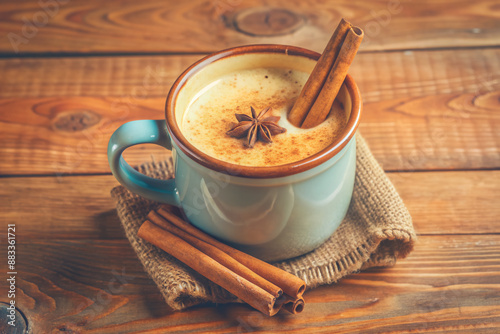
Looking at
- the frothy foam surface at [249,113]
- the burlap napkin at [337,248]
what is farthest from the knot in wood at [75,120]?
the frothy foam surface at [249,113]

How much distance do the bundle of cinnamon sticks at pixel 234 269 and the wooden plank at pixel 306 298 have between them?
0.19ft

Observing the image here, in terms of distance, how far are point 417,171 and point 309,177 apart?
447mm

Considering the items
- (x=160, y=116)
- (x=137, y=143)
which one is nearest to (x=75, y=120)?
(x=160, y=116)

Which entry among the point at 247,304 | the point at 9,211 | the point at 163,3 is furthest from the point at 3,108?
the point at 247,304

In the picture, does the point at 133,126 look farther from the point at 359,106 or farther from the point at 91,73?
the point at 91,73

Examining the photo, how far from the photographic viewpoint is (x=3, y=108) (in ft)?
4.52

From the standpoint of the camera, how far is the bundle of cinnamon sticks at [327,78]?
944 millimetres

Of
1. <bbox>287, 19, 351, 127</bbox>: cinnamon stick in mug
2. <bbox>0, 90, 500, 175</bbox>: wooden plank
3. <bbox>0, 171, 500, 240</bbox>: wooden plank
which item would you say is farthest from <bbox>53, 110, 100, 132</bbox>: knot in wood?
<bbox>287, 19, 351, 127</bbox>: cinnamon stick in mug

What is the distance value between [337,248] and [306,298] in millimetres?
109

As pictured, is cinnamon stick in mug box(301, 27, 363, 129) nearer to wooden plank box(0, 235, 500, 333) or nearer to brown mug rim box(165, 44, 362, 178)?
brown mug rim box(165, 44, 362, 178)

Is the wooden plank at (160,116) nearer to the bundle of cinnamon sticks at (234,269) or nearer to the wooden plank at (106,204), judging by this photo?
the wooden plank at (106,204)

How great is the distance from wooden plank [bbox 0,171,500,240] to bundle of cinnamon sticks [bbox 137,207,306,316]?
170 millimetres

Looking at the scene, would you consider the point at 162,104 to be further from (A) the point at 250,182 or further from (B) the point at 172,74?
(A) the point at 250,182

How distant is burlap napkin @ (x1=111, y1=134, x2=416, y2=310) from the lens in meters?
0.98
